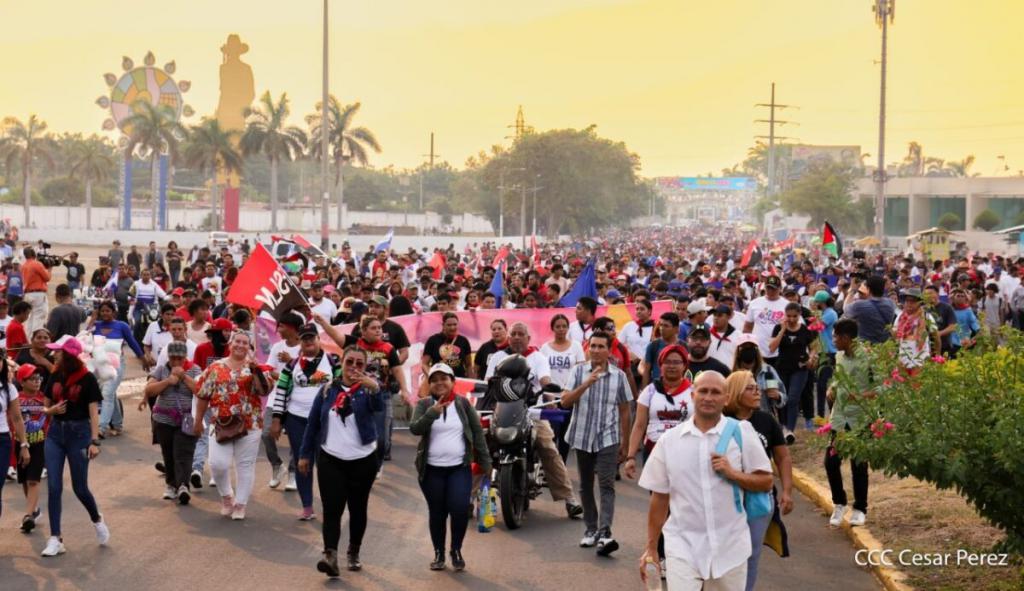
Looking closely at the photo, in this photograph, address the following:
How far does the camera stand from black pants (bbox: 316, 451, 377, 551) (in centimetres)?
929

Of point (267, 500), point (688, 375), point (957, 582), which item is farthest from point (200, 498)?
point (957, 582)

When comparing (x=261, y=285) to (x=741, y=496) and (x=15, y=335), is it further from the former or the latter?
(x=741, y=496)

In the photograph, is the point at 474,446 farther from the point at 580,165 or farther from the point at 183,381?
the point at 580,165

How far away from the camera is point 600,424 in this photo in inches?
390

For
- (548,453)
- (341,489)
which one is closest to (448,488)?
(341,489)

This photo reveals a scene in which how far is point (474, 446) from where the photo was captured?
9438 millimetres

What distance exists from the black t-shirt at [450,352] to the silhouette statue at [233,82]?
129587 millimetres

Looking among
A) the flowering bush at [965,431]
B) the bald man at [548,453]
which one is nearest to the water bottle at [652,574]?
the flowering bush at [965,431]

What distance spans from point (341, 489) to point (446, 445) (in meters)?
0.76

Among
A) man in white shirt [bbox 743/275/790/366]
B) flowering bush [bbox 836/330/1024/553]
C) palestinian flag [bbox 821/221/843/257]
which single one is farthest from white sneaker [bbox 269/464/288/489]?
palestinian flag [bbox 821/221/843/257]

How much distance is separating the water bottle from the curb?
301cm

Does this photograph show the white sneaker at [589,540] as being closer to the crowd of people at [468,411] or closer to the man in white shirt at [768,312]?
the crowd of people at [468,411]

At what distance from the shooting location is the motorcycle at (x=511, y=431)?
10469mm

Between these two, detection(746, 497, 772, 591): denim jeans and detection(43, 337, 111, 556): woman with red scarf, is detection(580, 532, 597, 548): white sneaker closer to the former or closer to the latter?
detection(746, 497, 772, 591): denim jeans
